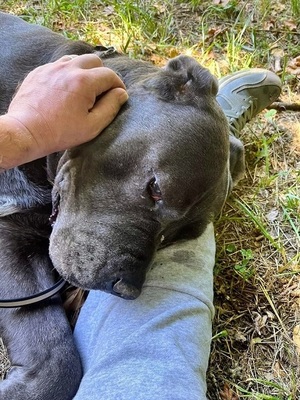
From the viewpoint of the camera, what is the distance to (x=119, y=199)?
86.6 inches

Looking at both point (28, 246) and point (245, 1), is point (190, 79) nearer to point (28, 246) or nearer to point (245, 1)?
point (28, 246)

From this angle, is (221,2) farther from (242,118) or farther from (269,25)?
(242,118)

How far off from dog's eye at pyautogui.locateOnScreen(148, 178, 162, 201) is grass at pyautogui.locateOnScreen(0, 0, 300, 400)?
82 cm

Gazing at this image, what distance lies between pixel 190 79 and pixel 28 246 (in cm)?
109

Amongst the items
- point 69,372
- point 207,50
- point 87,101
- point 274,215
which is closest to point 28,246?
point 69,372

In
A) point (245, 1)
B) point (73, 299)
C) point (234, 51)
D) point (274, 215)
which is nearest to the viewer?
point (73, 299)

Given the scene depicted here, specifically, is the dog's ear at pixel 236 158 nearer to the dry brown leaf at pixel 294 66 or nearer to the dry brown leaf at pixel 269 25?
the dry brown leaf at pixel 294 66

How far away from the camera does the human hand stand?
2.18 meters

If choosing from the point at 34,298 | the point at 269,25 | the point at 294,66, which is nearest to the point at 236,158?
the point at 34,298

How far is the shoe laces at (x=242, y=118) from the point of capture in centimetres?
339

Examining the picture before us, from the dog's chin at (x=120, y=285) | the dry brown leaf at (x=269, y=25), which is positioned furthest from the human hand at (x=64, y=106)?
the dry brown leaf at (x=269, y=25)

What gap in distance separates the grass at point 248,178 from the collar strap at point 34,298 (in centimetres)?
76

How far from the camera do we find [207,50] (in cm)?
396

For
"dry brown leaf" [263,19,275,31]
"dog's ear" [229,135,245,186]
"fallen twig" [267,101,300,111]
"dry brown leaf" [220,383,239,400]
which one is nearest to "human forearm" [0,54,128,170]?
"dog's ear" [229,135,245,186]
